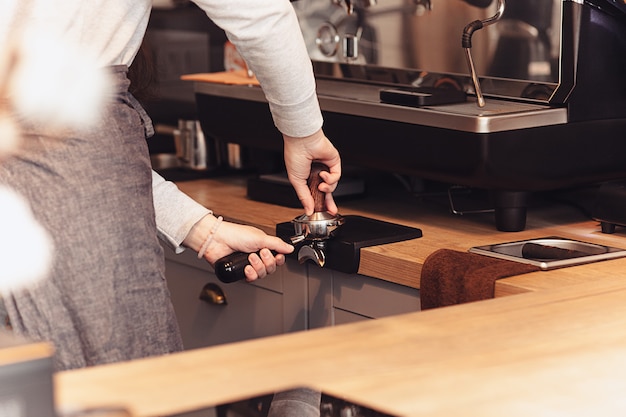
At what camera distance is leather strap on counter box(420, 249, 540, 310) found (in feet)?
4.67

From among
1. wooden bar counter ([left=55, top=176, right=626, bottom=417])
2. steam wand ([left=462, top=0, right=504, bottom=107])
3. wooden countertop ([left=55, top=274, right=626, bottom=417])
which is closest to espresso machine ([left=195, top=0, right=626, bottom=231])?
steam wand ([left=462, top=0, right=504, bottom=107])

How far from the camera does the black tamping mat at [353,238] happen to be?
162 centimetres

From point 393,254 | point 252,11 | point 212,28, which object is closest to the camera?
point 252,11

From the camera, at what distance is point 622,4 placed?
1.64 metres

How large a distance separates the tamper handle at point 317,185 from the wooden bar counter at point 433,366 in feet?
1.50

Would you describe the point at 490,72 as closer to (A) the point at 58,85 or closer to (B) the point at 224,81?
(B) the point at 224,81

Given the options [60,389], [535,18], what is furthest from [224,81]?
[60,389]

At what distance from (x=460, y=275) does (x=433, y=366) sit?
20.5 inches

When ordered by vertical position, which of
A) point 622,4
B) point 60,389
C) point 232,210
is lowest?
point 232,210

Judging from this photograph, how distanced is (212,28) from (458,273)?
4.53ft

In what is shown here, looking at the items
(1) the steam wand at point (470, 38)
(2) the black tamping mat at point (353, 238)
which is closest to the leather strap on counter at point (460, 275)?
(2) the black tamping mat at point (353, 238)

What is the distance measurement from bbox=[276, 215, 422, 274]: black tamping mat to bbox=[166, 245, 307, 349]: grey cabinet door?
3.8 inches

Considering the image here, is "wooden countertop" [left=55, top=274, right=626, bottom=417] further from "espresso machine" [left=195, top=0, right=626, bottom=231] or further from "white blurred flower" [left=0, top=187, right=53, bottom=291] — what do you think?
"espresso machine" [left=195, top=0, right=626, bottom=231]

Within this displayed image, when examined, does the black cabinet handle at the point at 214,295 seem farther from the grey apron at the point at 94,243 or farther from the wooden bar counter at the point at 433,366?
the wooden bar counter at the point at 433,366
